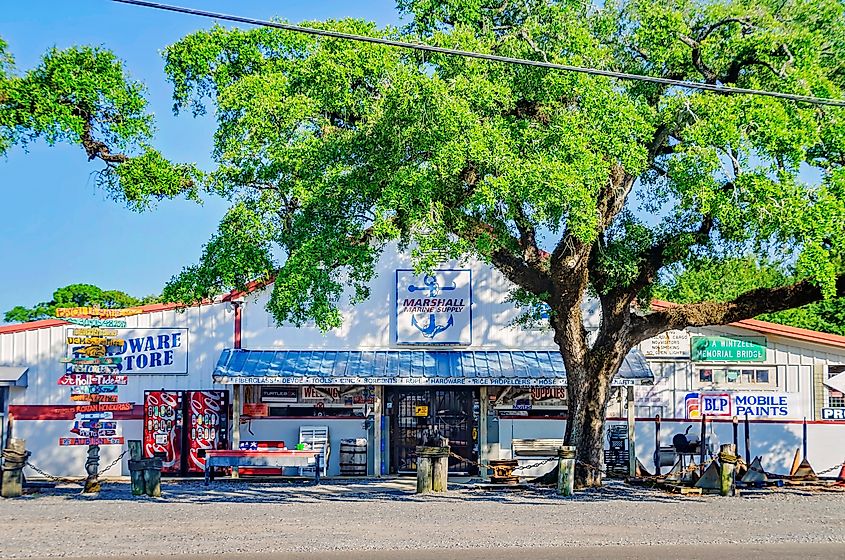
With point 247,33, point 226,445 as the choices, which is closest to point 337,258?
point 247,33

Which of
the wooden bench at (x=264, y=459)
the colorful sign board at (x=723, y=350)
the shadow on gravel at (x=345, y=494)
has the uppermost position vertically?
the colorful sign board at (x=723, y=350)

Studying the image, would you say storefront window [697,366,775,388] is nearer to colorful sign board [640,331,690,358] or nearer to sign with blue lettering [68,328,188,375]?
colorful sign board [640,331,690,358]

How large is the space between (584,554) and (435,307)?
1178cm

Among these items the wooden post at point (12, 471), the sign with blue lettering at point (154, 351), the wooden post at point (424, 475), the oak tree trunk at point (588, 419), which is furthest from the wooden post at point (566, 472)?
the wooden post at point (12, 471)

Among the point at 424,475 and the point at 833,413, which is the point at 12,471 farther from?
the point at 833,413

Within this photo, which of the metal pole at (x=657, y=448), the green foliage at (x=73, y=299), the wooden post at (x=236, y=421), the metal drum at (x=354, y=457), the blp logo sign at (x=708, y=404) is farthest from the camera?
the green foliage at (x=73, y=299)

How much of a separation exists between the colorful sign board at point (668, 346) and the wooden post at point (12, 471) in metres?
13.7

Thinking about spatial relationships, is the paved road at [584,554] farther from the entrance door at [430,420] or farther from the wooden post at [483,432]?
the entrance door at [430,420]

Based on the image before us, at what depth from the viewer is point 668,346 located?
2377 centimetres

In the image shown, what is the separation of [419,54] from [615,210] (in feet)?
15.5

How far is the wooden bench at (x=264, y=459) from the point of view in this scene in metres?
20.9

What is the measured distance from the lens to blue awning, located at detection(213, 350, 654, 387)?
71.5 feet

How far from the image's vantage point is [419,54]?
17.8 m

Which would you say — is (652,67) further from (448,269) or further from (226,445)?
(226,445)
